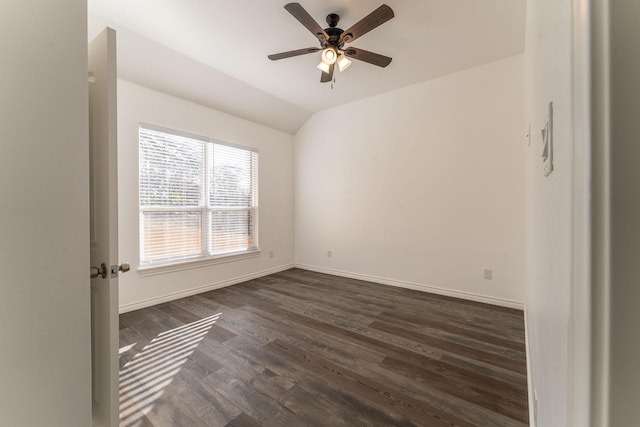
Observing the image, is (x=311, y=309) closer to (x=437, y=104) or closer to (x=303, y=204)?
(x=303, y=204)

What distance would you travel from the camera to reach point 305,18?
1.88 meters

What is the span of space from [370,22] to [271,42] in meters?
1.11

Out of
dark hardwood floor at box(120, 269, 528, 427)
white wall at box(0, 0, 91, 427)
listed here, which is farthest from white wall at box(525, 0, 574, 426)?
white wall at box(0, 0, 91, 427)

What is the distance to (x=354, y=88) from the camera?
3.54 m

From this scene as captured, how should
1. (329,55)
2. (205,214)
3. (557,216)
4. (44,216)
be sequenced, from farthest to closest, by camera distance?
1. (205,214)
2. (329,55)
3. (44,216)
4. (557,216)

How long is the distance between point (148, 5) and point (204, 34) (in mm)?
461

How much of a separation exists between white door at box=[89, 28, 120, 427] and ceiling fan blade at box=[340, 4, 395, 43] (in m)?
1.62

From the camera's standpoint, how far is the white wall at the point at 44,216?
2.47ft

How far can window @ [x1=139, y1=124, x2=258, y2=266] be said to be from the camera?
116 inches

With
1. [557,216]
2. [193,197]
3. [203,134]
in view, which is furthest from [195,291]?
[557,216]

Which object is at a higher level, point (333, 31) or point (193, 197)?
point (333, 31)

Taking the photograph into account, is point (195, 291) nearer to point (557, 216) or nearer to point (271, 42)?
point (271, 42)

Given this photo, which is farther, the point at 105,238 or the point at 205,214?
the point at 205,214

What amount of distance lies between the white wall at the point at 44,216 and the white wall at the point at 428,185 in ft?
11.0
